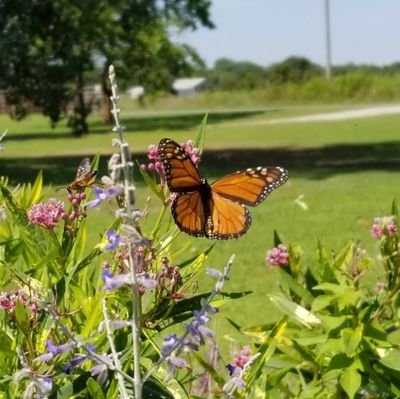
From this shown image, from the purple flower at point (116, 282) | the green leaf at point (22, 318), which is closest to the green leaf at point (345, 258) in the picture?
the green leaf at point (22, 318)

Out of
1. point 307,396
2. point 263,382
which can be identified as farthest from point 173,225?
point 307,396

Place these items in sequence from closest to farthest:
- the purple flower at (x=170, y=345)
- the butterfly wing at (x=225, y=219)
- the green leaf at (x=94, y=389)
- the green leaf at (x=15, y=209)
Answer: the purple flower at (x=170, y=345) < the green leaf at (x=94, y=389) < the butterfly wing at (x=225, y=219) < the green leaf at (x=15, y=209)

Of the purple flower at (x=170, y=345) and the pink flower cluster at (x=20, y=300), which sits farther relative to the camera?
the pink flower cluster at (x=20, y=300)

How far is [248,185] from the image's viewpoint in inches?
94.2

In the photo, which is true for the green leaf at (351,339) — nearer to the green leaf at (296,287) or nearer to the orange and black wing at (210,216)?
the green leaf at (296,287)

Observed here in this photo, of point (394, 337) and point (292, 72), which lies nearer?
point (394, 337)

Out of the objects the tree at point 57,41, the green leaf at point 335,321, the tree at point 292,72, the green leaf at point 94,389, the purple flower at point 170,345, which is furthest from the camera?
the tree at point 292,72

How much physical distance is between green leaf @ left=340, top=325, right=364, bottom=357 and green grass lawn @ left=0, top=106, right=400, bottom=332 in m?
0.65

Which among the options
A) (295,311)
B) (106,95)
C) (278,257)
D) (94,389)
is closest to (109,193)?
(94,389)

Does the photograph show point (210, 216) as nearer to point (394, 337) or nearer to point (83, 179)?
point (83, 179)

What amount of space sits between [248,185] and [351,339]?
54 cm

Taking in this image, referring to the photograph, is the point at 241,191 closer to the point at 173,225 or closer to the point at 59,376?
the point at 173,225

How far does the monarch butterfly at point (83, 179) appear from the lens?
7.38 feet

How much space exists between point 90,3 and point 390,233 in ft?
73.4
